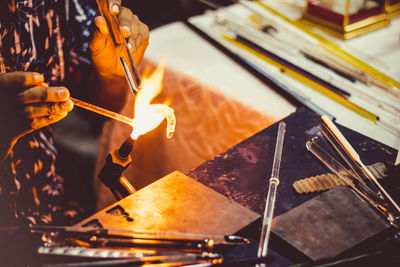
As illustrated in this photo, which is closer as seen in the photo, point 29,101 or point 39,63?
point 29,101

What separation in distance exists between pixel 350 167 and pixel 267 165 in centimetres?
23

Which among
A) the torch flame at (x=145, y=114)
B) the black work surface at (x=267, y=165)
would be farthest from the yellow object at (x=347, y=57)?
the torch flame at (x=145, y=114)

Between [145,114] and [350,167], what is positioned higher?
[145,114]

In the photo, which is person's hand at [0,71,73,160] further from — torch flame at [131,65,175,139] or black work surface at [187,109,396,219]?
black work surface at [187,109,396,219]

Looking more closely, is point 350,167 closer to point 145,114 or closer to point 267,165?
point 267,165

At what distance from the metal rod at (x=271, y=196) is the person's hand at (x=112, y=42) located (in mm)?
535

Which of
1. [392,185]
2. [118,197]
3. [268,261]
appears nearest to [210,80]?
[118,197]

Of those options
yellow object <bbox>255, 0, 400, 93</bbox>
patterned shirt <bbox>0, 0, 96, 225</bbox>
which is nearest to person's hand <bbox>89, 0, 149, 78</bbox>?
patterned shirt <bbox>0, 0, 96, 225</bbox>

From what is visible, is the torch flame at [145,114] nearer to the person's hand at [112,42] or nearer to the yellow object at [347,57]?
the person's hand at [112,42]

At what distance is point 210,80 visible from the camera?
1.91 meters

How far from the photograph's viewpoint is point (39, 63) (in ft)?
5.24

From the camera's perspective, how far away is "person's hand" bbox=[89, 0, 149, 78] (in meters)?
1.29

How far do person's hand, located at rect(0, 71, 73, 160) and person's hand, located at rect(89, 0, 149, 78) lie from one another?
0.30m

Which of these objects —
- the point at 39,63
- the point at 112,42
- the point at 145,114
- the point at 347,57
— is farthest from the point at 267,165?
the point at 39,63
